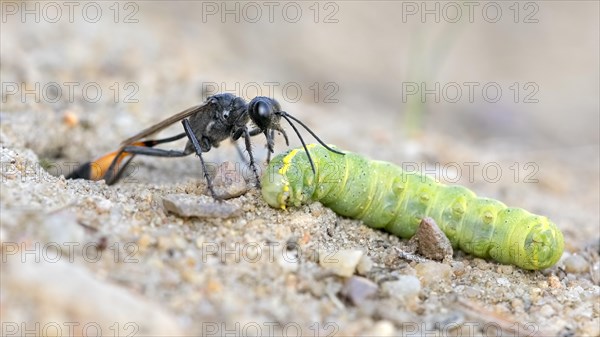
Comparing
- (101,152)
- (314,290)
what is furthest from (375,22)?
(314,290)

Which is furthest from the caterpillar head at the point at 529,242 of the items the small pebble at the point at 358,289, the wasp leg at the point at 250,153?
the wasp leg at the point at 250,153

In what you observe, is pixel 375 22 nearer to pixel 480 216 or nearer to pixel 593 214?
pixel 593 214

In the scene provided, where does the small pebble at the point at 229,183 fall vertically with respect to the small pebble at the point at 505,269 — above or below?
above

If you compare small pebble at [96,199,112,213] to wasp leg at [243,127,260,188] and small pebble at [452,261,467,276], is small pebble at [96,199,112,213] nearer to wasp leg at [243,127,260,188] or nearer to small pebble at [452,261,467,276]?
wasp leg at [243,127,260,188]

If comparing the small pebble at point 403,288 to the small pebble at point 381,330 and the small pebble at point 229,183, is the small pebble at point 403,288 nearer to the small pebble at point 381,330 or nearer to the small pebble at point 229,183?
the small pebble at point 381,330

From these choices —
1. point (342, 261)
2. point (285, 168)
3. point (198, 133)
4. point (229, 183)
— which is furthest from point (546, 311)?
point (198, 133)

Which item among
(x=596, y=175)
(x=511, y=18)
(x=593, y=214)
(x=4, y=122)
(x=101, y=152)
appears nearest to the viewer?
(x=4, y=122)
